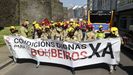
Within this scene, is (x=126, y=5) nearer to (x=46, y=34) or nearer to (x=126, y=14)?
(x=126, y=14)

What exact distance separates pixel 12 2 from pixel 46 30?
1288 inches

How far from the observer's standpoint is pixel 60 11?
268 ft

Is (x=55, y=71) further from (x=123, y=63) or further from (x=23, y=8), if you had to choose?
(x=23, y=8)

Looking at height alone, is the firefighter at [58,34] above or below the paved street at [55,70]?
above

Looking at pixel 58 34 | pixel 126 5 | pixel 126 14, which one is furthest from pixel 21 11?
pixel 58 34

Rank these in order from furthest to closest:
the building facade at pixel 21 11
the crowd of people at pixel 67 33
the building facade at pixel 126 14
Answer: the building facade at pixel 21 11 → the building facade at pixel 126 14 → the crowd of people at pixel 67 33

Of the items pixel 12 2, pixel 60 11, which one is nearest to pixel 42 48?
pixel 12 2

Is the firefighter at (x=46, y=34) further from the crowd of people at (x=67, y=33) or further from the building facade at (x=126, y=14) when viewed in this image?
the building facade at (x=126, y=14)

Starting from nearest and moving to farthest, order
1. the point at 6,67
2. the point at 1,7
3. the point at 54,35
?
the point at 6,67
the point at 54,35
the point at 1,7

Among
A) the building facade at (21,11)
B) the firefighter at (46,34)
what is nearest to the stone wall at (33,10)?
the building facade at (21,11)

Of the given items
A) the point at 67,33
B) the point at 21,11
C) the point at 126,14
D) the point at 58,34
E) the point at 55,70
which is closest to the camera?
the point at 55,70

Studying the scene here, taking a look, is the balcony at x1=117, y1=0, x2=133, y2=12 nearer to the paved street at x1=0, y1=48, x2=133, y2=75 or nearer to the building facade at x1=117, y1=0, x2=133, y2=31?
the building facade at x1=117, y1=0, x2=133, y2=31

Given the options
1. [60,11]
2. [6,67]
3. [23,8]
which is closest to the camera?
[6,67]

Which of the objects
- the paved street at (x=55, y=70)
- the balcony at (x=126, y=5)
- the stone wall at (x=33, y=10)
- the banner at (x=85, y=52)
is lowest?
the stone wall at (x=33, y=10)
